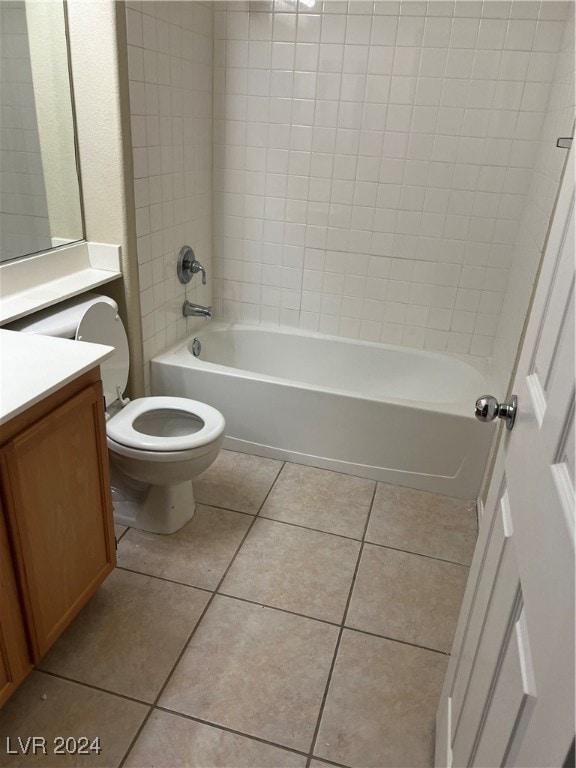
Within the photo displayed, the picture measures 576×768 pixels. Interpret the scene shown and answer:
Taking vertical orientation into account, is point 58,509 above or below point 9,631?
above

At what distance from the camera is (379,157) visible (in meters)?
2.51

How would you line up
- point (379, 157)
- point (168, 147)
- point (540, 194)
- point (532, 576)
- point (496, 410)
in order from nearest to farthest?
point (532, 576)
point (496, 410)
point (540, 194)
point (168, 147)
point (379, 157)

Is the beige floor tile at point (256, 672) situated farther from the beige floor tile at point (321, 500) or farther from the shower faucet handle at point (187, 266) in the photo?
the shower faucet handle at point (187, 266)

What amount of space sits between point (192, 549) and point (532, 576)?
4.84 feet

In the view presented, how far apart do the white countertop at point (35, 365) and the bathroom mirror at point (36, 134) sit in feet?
1.79

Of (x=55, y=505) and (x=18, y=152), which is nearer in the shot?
(x=55, y=505)

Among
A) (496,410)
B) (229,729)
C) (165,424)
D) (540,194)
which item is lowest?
(229,729)

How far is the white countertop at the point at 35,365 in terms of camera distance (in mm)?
1186

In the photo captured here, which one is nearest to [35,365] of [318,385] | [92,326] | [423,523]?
[92,326]

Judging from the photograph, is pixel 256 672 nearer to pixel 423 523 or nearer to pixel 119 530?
pixel 119 530

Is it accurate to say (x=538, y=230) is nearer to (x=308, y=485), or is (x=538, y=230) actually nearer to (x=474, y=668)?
(x=308, y=485)

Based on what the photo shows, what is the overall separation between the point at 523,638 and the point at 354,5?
8.11 feet

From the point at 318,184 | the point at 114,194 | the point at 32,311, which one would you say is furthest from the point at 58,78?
the point at 318,184

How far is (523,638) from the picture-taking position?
2.43 feet
